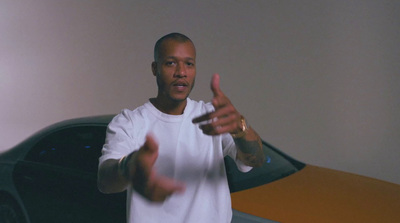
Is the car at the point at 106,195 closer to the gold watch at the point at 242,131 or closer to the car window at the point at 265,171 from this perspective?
the car window at the point at 265,171

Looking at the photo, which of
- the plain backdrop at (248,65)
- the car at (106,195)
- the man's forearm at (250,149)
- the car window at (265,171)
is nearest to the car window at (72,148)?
the car at (106,195)

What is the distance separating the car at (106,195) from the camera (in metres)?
1.88

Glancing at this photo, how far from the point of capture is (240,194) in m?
2.00

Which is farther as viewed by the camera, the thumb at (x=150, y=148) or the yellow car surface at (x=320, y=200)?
the yellow car surface at (x=320, y=200)

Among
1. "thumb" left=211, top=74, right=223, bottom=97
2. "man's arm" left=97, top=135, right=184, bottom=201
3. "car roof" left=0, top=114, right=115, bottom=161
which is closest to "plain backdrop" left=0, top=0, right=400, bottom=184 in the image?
"car roof" left=0, top=114, right=115, bottom=161

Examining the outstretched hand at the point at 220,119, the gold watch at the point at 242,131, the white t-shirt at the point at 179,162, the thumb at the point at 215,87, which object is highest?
the thumb at the point at 215,87

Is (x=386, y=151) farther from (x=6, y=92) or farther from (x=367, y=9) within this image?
(x=6, y=92)

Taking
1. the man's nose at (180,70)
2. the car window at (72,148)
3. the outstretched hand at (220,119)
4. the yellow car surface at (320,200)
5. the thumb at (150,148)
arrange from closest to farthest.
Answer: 1. the thumb at (150,148)
2. the outstretched hand at (220,119)
3. the man's nose at (180,70)
4. the yellow car surface at (320,200)
5. the car window at (72,148)

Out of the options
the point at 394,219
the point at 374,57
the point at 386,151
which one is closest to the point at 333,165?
the point at 386,151

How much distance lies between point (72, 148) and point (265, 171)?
1168 mm

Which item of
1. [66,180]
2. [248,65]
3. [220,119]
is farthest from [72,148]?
[248,65]

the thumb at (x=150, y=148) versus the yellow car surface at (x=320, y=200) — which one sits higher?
the thumb at (x=150, y=148)

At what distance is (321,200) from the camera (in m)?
1.98

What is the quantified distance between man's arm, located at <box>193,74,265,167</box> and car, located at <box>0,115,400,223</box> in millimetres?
793
